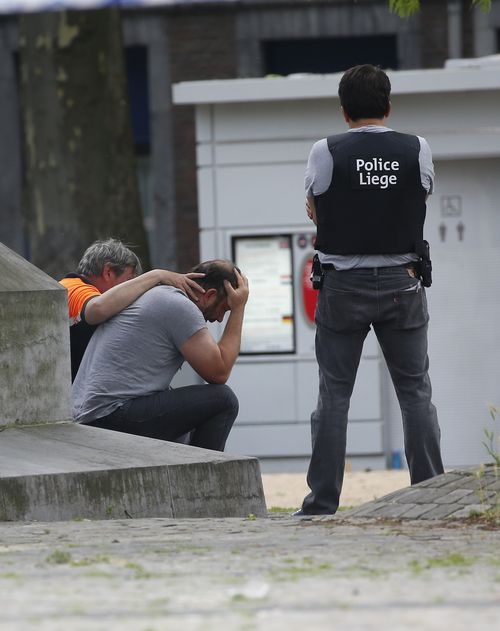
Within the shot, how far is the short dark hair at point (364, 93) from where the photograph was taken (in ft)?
20.3

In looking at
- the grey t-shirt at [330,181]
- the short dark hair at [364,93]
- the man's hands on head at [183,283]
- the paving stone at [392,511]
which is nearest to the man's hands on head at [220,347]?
the man's hands on head at [183,283]

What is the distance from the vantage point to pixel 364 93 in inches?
244

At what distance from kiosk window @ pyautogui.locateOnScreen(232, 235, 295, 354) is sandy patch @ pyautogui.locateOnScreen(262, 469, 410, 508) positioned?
0.92 metres

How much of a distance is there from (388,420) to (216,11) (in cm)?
1096

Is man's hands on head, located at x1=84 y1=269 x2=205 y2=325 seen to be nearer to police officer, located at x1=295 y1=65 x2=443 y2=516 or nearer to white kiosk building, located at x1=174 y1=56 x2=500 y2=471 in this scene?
police officer, located at x1=295 y1=65 x2=443 y2=516

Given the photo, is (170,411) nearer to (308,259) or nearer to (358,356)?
(358,356)

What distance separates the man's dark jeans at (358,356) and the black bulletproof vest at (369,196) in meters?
0.10

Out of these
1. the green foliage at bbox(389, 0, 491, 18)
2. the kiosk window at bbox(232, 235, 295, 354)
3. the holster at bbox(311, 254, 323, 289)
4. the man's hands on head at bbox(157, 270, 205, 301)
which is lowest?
the kiosk window at bbox(232, 235, 295, 354)

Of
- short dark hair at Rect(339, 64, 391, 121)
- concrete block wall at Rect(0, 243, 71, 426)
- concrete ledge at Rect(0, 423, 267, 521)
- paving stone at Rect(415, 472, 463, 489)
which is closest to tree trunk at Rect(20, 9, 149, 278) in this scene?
concrete block wall at Rect(0, 243, 71, 426)

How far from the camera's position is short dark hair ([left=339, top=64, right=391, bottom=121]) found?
6.20 m

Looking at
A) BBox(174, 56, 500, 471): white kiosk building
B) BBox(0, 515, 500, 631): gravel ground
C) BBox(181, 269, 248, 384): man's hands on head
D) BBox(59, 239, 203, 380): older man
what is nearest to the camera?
BBox(0, 515, 500, 631): gravel ground

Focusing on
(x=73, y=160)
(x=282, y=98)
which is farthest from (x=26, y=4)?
(x=282, y=98)

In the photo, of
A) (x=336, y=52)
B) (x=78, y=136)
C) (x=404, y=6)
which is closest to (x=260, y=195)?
(x=78, y=136)

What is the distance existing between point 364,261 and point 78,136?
780cm
